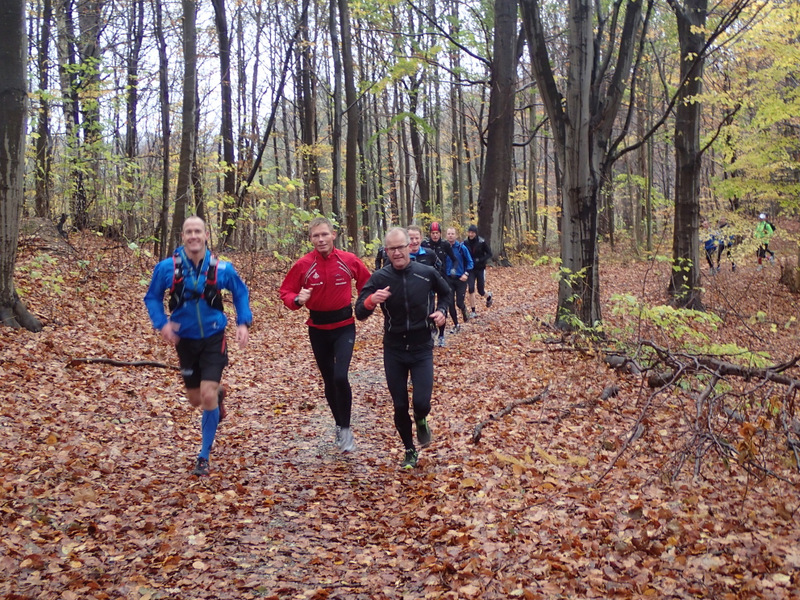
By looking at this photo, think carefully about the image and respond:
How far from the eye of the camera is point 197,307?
551cm

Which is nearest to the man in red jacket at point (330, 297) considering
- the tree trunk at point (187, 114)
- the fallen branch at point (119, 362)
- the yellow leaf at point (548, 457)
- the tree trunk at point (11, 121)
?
the yellow leaf at point (548, 457)

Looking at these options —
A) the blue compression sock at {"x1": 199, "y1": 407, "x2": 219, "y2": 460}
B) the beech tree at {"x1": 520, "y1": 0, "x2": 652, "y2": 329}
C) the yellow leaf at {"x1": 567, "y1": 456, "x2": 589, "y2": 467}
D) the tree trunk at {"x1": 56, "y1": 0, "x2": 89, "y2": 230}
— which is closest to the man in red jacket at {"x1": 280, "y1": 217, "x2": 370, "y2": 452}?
the blue compression sock at {"x1": 199, "y1": 407, "x2": 219, "y2": 460}

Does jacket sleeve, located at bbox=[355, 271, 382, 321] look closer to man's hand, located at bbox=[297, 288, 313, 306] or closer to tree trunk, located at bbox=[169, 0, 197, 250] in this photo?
man's hand, located at bbox=[297, 288, 313, 306]

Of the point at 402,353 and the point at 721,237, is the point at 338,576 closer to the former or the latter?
the point at 402,353

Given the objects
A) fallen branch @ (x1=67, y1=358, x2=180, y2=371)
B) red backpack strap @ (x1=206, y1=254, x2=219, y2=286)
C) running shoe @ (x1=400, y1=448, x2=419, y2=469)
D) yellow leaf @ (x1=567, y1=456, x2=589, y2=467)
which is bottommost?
running shoe @ (x1=400, y1=448, x2=419, y2=469)

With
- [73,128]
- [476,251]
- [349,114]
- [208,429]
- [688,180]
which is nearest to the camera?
[208,429]

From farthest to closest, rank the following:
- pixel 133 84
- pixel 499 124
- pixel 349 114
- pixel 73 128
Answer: pixel 499 124, pixel 133 84, pixel 349 114, pixel 73 128

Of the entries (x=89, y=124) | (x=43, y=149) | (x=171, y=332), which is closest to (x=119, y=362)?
(x=171, y=332)

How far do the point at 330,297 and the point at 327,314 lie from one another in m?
0.18

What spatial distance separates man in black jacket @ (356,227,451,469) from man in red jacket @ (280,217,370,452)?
487 millimetres

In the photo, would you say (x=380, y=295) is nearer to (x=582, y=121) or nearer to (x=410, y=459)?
(x=410, y=459)

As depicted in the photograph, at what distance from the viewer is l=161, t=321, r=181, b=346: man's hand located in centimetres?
536

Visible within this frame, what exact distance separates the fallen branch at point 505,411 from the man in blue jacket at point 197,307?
2.64m

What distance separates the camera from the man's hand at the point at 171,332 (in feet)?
17.6
